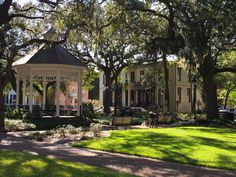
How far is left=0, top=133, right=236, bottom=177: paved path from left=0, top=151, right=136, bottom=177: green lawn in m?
1.15

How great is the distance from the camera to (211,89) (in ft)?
114

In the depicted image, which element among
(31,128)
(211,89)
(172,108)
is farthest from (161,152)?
(172,108)

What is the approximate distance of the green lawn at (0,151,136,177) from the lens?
9.48m

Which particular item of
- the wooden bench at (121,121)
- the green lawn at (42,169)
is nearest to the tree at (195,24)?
the wooden bench at (121,121)

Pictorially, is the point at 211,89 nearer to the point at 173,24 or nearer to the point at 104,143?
the point at 173,24

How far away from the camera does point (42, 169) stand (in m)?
10.1

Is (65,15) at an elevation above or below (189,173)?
above

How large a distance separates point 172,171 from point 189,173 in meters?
0.50

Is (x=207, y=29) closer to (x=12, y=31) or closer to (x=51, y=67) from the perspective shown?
(x=51, y=67)

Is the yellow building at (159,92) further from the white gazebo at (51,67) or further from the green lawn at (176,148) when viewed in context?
the green lawn at (176,148)

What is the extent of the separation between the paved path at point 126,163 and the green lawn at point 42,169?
115 centimetres

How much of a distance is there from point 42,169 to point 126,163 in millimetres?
3223

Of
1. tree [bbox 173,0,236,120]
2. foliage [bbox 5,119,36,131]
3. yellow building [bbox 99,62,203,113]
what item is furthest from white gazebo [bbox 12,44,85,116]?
yellow building [bbox 99,62,203,113]

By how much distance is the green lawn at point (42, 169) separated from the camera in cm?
948
